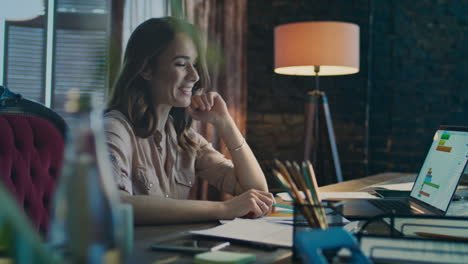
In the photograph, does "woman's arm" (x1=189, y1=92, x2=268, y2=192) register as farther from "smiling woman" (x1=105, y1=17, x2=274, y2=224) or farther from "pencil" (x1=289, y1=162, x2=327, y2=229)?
"pencil" (x1=289, y1=162, x2=327, y2=229)

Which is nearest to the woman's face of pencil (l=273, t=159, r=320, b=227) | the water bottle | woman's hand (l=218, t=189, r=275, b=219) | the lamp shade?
woman's hand (l=218, t=189, r=275, b=219)

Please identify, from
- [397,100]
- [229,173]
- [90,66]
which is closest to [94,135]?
[229,173]

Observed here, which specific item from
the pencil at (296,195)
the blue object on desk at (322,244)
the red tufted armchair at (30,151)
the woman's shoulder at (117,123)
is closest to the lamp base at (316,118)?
the woman's shoulder at (117,123)

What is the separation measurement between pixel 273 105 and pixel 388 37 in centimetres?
103

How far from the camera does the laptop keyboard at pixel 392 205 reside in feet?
4.22

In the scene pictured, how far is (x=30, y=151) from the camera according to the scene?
1445 millimetres

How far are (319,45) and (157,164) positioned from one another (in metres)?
1.67

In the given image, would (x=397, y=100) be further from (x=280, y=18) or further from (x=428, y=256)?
(x=428, y=256)

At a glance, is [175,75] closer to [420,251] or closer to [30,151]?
[30,151]

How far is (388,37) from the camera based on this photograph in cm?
382

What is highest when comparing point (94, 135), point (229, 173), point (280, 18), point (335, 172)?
point (280, 18)

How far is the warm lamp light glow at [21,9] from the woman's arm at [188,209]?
1574 mm

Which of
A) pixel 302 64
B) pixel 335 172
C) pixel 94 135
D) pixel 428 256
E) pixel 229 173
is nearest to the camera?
→ pixel 94 135

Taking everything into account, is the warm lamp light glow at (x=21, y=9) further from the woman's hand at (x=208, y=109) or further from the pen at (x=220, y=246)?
the pen at (x=220, y=246)
